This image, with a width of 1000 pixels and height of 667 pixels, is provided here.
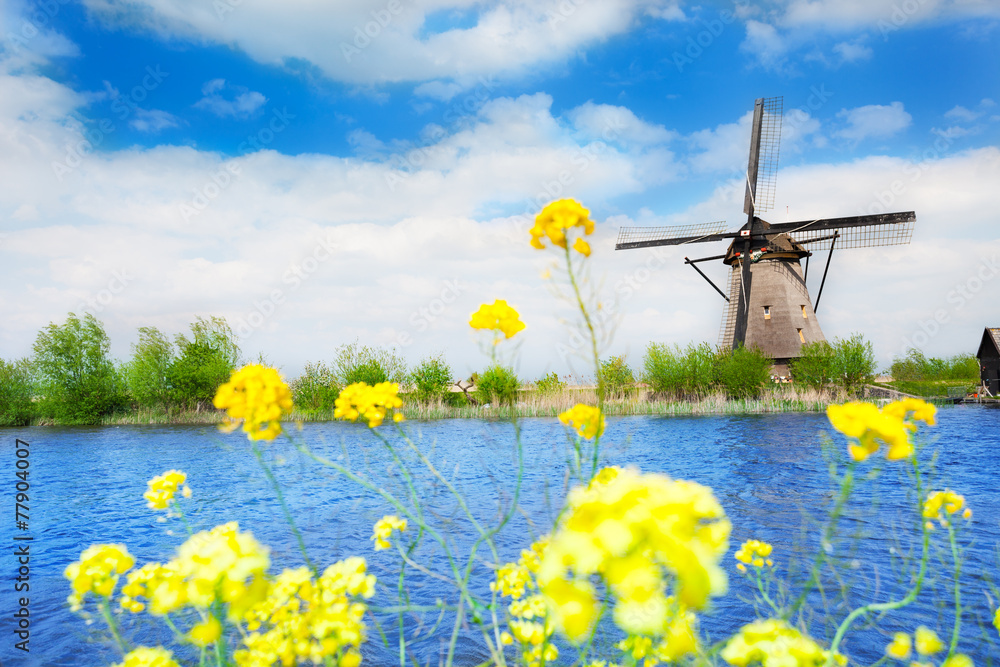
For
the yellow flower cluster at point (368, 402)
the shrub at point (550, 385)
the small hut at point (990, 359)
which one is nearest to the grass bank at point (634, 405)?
the shrub at point (550, 385)

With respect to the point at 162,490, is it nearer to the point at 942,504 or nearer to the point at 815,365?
the point at 942,504

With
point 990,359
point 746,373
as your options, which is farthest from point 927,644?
point 990,359

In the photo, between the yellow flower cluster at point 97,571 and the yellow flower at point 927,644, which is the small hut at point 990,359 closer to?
the yellow flower at point 927,644

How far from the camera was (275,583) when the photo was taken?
1808 mm

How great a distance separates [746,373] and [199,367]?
26.1 m

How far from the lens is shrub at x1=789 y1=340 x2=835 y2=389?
22.7 meters

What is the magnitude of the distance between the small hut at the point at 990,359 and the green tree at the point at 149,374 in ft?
140

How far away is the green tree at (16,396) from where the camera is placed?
26672 mm

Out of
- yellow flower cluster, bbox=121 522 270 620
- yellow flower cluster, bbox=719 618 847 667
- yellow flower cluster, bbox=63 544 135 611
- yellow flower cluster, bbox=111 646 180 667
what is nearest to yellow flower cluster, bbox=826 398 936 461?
yellow flower cluster, bbox=719 618 847 667

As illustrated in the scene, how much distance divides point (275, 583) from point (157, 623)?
10.6 feet

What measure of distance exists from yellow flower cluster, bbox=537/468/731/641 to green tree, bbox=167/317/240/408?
2756cm

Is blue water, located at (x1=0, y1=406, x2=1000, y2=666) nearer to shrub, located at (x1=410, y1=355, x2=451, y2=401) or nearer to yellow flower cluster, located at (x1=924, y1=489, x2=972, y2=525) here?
yellow flower cluster, located at (x1=924, y1=489, x2=972, y2=525)

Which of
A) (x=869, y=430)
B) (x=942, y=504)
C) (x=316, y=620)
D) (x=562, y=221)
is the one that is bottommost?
(x=316, y=620)

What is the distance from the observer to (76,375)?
2681 centimetres
